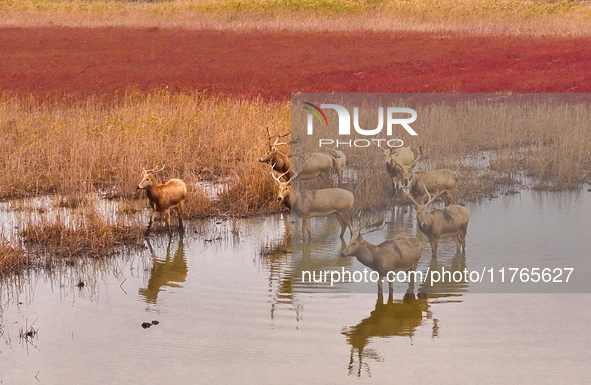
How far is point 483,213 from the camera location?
37.0 ft

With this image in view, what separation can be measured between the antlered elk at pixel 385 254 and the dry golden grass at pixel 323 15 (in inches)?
1237

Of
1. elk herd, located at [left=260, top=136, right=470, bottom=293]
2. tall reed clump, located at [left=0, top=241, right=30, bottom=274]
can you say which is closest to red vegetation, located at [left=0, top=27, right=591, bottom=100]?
elk herd, located at [left=260, top=136, right=470, bottom=293]

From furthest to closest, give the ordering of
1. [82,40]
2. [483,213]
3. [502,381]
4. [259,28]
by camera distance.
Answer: [259,28] < [82,40] < [483,213] < [502,381]

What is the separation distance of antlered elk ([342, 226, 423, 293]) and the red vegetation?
13916mm

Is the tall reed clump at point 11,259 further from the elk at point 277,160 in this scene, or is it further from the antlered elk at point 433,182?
the antlered elk at point 433,182

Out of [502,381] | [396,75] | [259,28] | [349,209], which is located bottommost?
[502,381]

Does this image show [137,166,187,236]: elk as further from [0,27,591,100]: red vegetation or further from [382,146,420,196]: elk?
[0,27,591,100]: red vegetation

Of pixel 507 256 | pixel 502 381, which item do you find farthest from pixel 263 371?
pixel 507 256

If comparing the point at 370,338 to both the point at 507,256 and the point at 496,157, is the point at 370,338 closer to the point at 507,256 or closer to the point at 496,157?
the point at 507,256

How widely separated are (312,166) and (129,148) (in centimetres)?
322

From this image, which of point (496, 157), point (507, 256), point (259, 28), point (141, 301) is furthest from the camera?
point (259, 28)

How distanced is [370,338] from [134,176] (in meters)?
6.52

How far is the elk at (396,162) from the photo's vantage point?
11680mm

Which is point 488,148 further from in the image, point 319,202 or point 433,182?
point 319,202
